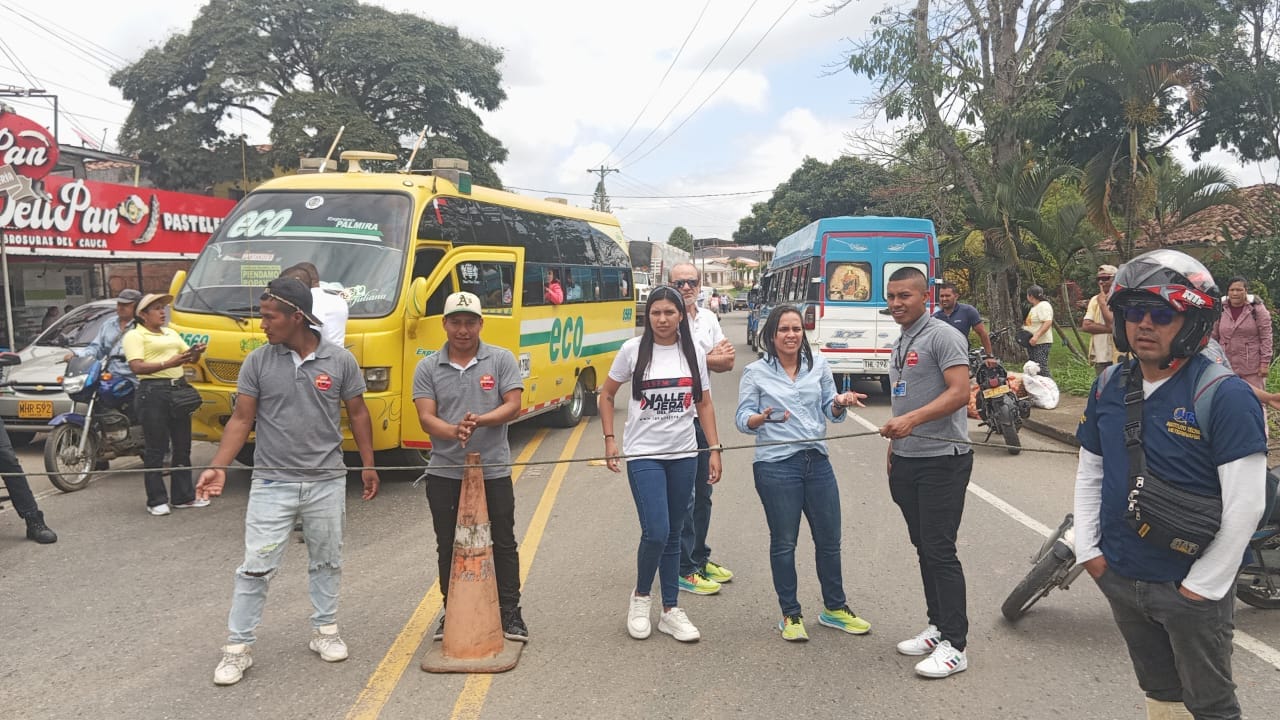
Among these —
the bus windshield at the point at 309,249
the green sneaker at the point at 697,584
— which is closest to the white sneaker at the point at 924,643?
the green sneaker at the point at 697,584

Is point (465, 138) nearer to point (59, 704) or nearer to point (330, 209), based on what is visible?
point (330, 209)

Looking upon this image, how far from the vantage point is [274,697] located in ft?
13.3

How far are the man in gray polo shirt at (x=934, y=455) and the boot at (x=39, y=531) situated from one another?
230 inches

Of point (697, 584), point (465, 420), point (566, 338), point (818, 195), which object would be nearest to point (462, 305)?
point (465, 420)

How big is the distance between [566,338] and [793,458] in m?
7.06

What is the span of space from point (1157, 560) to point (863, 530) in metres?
4.14

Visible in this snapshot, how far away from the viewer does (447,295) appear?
8664mm

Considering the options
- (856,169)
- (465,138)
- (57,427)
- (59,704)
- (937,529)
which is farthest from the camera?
(856,169)

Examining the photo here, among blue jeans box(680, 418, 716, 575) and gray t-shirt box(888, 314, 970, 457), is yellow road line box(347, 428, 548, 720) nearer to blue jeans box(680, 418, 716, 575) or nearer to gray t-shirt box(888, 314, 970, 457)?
blue jeans box(680, 418, 716, 575)

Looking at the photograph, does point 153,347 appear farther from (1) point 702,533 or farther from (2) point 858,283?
(2) point 858,283

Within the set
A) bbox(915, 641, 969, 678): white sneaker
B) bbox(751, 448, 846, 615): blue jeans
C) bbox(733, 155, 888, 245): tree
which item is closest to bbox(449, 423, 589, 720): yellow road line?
bbox(751, 448, 846, 615): blue jeans

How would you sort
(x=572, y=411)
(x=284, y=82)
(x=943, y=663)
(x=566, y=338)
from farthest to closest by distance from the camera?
(x=284, y=82), (x=572, y=411), (x=566, y=338), (x=943, y=663)

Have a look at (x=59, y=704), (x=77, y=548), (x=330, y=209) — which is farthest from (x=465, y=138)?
(x=59, y=704)

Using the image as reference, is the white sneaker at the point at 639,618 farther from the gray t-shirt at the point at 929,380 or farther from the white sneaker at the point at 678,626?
the gray t-shirt at the point at 929,380
